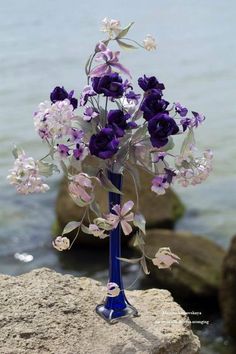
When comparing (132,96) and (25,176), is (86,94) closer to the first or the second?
(132,96)

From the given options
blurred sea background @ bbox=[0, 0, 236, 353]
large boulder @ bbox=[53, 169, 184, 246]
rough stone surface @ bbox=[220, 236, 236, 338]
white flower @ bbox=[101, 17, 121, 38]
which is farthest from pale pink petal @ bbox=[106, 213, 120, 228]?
blurred sea background @ bbox=[0, 0, 236, 353]

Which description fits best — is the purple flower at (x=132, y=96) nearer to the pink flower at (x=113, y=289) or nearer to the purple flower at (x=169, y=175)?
the purple flower at (x=169, y=175)

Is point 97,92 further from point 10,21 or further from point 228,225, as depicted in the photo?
point 10,21

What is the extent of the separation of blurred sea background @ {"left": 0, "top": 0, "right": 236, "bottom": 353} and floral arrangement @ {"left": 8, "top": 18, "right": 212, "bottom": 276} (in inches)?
119

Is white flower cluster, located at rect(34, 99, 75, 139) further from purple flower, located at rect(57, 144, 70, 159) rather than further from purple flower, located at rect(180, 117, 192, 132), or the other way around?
purple flower, located at rect(180, 117, 192, 132)

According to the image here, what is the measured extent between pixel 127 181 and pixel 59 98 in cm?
290

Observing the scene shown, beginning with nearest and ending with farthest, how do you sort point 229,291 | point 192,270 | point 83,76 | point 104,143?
point 104,143, point 229,291, point 192,270, point 83,76

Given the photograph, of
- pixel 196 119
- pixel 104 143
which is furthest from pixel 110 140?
pixel 196 119

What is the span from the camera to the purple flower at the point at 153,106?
1568 mm

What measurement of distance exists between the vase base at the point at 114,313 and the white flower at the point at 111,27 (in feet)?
2.00

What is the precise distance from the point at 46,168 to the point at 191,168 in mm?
300

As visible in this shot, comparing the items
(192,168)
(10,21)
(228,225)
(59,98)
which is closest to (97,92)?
(59,98)

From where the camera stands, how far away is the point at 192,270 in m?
4.07

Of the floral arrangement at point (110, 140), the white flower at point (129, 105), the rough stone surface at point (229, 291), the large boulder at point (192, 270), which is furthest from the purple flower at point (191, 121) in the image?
the large boulder at point (192, 270)
